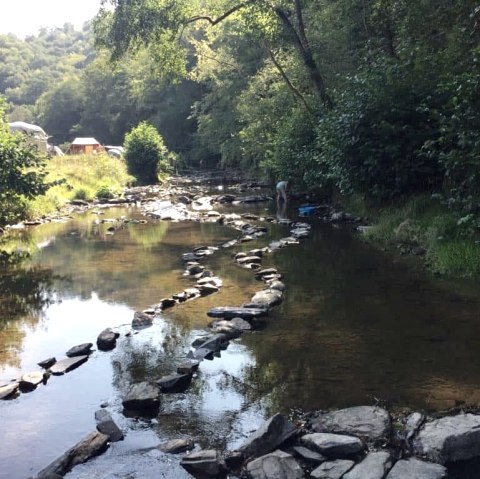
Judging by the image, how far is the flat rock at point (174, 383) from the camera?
21.9ft

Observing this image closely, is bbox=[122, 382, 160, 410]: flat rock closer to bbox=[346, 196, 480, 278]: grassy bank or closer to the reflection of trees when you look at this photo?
the reflection of trees

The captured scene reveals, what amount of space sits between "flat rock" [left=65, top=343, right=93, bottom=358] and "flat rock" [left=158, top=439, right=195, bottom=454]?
2.99 meters

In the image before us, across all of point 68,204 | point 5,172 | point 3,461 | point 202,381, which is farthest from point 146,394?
point 68,204

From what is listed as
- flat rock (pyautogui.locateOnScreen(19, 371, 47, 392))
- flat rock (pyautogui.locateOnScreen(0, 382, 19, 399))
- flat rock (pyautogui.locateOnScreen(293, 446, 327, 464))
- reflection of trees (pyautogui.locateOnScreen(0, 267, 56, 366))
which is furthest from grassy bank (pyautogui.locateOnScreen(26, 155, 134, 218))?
flat rock (pyautogui.locateOnScreen(293, 446, 327, 464))

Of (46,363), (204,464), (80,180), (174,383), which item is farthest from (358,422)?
(80,180)

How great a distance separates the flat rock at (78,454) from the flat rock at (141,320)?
3631mm

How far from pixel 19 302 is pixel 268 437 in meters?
7.58

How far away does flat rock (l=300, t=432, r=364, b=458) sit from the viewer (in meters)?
5.09

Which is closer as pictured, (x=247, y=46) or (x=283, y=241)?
(x=283, y=241)

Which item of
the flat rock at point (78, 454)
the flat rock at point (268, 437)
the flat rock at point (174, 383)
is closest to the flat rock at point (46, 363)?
the flat rock at point (174, 383)

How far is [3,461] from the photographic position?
5340 mm

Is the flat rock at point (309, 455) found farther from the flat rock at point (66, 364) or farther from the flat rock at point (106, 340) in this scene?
the flat rock at point (106, 340)

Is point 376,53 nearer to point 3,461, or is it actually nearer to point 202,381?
point 202,381

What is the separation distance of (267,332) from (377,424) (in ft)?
10.3
